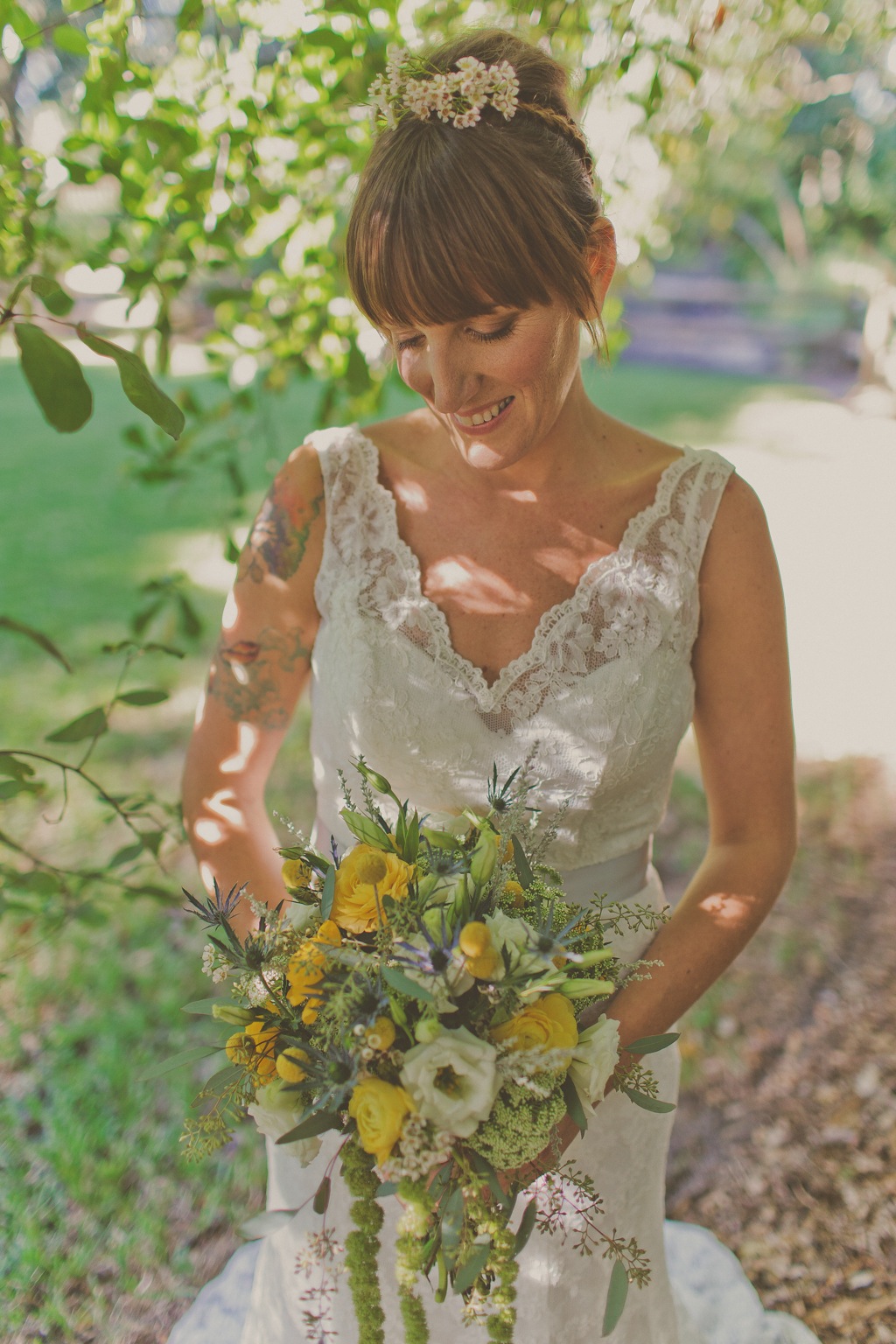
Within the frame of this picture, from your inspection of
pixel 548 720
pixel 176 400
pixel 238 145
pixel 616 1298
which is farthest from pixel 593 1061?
pixel 176 400

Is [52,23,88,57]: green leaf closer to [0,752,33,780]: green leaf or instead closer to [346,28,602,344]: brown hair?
[346,28,602,344]: brown hair

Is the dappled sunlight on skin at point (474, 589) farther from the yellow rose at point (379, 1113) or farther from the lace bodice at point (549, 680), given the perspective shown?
the yellow rose at point (379, 1113)

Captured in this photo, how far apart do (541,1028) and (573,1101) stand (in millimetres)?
143

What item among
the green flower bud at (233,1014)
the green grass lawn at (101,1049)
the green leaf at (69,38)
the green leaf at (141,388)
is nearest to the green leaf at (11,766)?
the green grass lawn at (101,1049)

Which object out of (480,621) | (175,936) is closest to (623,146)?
(480,621)

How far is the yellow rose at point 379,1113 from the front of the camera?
116 cm

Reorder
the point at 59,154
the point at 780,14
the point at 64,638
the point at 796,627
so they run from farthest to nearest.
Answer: the point at 796,627, the point at 64,638, the point at 780,14, the point at 59,154

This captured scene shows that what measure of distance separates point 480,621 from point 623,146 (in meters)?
2.34

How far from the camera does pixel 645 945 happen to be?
1.91 meters

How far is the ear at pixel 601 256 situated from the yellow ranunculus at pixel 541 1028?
3.85 feet

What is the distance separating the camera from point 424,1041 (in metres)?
1.20

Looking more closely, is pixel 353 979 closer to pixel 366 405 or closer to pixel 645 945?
pixel 645 945

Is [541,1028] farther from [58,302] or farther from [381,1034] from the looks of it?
[58,302]

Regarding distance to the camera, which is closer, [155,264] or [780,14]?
[155,264]
